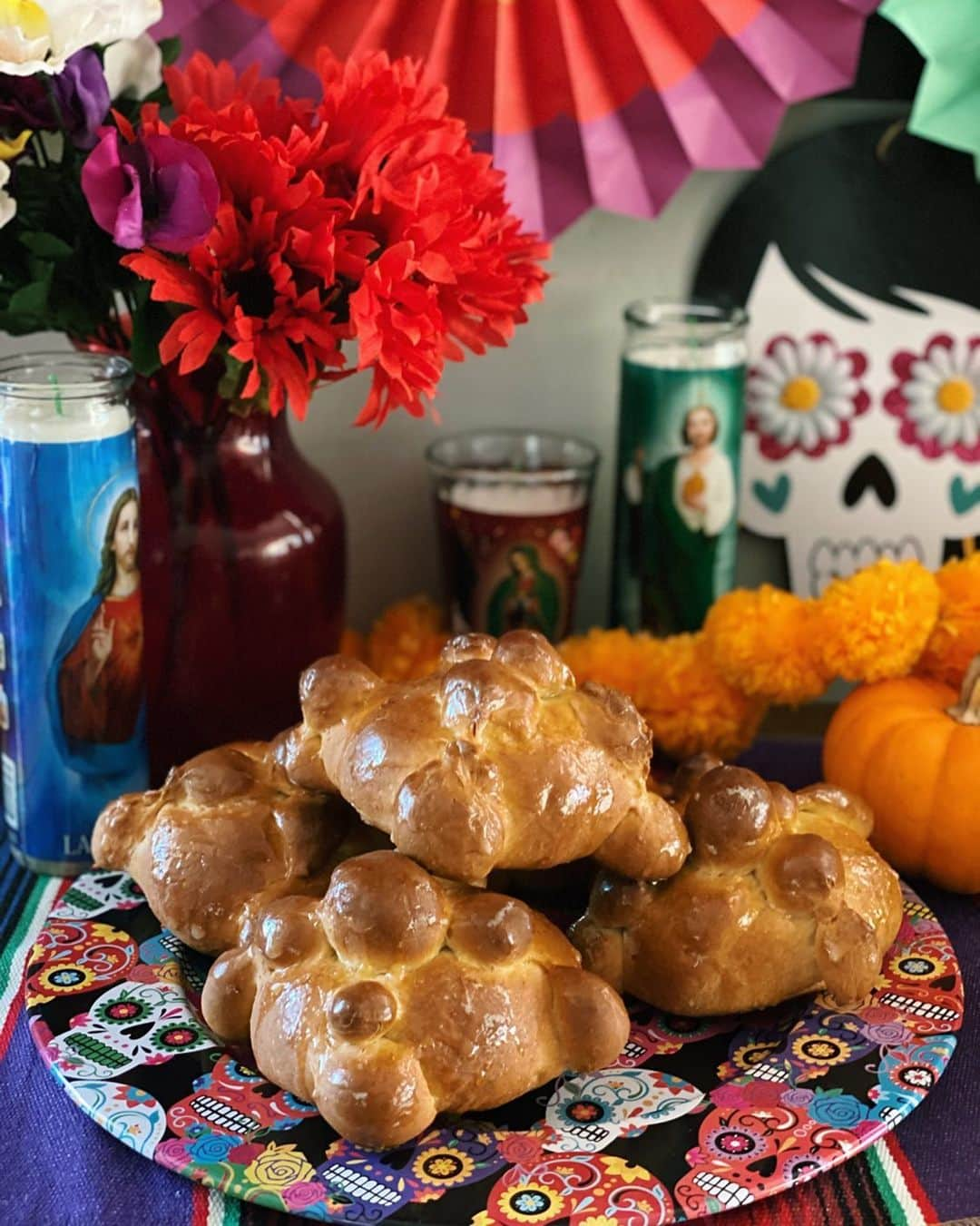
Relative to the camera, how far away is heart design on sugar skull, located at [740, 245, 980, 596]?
1.15 metres

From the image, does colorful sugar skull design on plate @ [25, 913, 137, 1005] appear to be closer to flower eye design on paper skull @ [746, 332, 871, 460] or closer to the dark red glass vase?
the dark red glass vase

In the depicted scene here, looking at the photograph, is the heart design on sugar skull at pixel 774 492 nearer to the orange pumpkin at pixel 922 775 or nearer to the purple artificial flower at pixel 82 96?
the orange pumpkin at pixel 922 775

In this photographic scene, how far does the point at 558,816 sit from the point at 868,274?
66 cm

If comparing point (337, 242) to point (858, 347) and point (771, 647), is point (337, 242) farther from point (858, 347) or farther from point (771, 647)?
point (858, 347)

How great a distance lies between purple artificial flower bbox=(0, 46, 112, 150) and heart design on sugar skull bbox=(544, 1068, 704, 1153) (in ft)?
1.87

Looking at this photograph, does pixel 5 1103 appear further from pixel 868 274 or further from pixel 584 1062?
pixel 868 274

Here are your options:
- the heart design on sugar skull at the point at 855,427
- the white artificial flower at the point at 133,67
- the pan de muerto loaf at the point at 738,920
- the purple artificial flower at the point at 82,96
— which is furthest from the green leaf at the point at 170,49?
the pan de muerto loaf at the point at 738,920

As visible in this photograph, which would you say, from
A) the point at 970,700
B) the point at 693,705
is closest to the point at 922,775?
the point at 970,700

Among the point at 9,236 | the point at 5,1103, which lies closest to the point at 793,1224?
the point at 5,1103

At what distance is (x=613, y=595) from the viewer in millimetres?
1156

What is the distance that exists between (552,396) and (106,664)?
0.48m

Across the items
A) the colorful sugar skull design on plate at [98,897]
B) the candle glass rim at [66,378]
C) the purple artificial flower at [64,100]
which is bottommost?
the colorful sugar skull design on plate at [98,897]

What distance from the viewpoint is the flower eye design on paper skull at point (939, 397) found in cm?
115

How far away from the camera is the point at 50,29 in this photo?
76 centimetres
